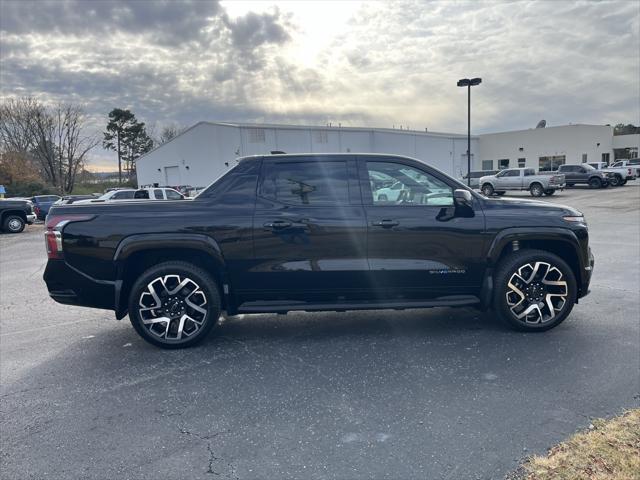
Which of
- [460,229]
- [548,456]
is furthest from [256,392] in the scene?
[460,229]

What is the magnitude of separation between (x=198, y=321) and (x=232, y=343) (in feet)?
1.46

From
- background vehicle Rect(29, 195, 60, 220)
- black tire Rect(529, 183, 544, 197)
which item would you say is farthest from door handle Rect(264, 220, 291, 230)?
black tire Rect(529, 183, 544, 197)

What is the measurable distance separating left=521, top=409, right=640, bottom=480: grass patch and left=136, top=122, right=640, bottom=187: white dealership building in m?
41.1

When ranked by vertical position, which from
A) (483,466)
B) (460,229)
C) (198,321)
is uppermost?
(460,229)

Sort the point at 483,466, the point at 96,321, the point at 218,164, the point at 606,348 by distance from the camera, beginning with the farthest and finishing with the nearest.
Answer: the point at 218,164
the point at 96,321
the point at 606,348
the point at 483,466

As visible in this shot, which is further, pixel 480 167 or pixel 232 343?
pixel 480 167

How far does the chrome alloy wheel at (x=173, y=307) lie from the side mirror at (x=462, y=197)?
8.57 ft

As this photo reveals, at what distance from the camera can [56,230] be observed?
3891 mm

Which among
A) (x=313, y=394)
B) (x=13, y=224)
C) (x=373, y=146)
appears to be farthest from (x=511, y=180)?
(x=313, y=394)

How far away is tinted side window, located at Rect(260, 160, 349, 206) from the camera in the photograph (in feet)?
13.5

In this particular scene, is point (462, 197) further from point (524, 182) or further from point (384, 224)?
point (524, 182)

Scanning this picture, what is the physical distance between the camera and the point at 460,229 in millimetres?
4113

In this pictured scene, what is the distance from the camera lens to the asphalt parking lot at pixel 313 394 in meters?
2.48

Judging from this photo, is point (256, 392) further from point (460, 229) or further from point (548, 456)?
point (460, 229)
